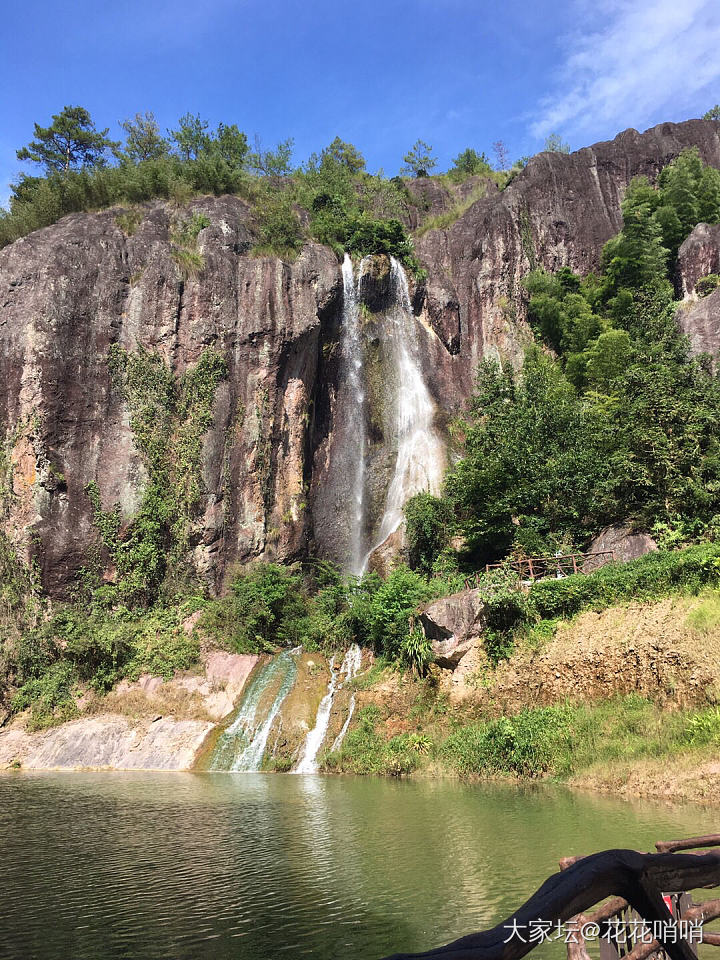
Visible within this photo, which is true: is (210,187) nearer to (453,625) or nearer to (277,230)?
(277,230)

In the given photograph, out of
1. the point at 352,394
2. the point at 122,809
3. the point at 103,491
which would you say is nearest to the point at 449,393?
the point at 352,394

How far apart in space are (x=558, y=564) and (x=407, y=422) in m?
15.7

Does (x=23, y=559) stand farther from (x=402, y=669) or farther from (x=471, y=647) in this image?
(x=471, y=647)

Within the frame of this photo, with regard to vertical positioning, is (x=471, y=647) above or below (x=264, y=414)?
below

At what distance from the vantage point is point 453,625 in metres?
18.7

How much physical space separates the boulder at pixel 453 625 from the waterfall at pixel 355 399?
11297 mm

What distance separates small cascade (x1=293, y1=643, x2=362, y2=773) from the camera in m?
18.5

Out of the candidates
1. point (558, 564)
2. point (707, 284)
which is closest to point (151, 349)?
point (558, 564)

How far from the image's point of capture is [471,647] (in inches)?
704

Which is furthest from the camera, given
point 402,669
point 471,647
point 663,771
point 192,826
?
point 402,669

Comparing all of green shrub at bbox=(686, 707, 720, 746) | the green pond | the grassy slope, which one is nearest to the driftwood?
the green pond

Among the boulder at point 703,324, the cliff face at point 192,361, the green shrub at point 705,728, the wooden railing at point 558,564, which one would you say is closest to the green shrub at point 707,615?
the green shrub at point 705,728

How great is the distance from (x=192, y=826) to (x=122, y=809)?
8.53 feet

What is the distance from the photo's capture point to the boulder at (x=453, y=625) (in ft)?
59.1
